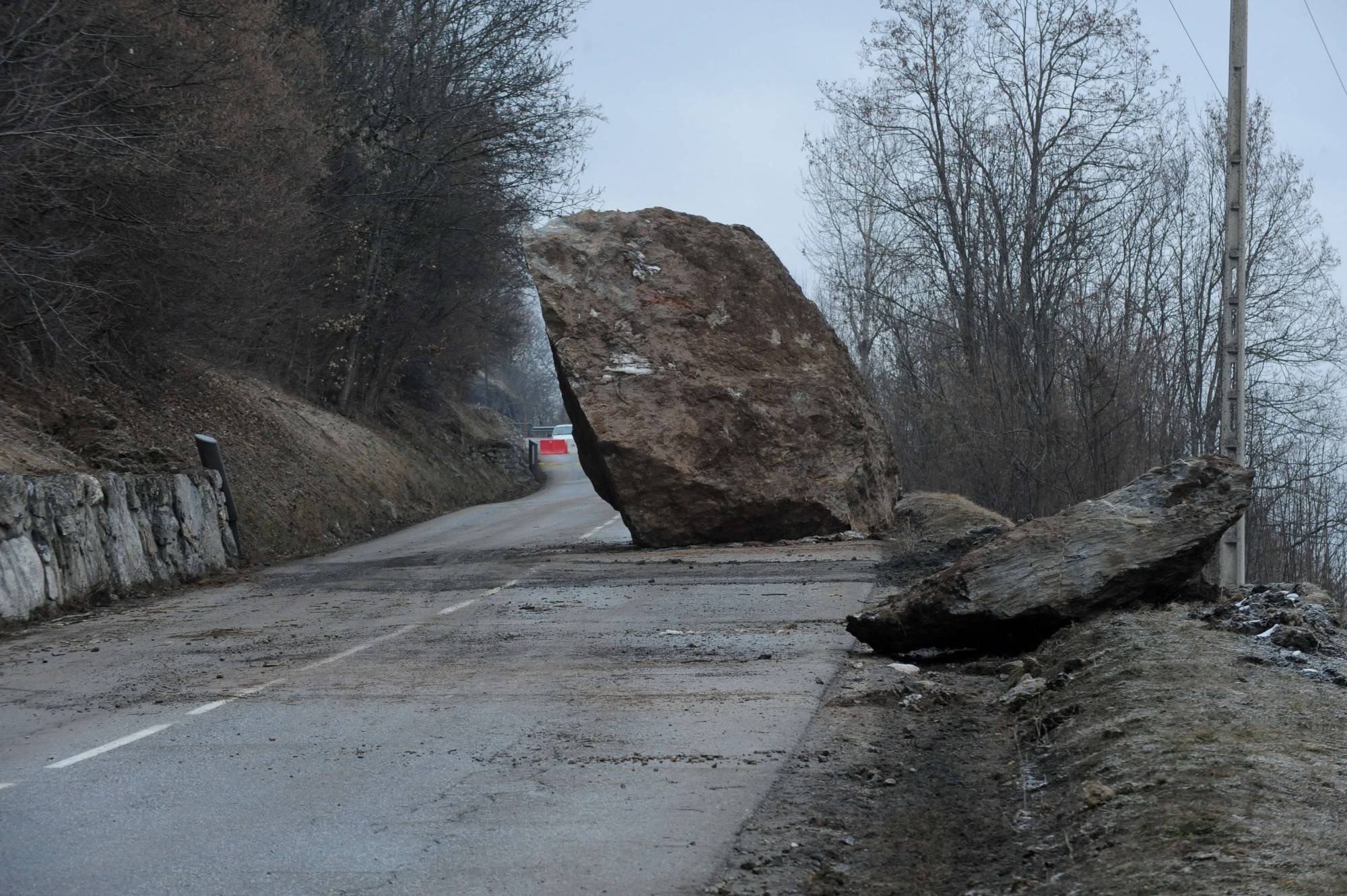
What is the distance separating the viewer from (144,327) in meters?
23.8

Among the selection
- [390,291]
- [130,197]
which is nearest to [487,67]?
[390,291]

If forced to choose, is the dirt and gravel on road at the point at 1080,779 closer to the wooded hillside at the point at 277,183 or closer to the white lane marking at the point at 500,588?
the white lane marking at the point at 500,588

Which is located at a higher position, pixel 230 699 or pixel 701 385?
pixel 701 385

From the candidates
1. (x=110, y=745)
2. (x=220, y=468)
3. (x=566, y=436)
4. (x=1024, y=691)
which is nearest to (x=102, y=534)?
(x=220, y=468)

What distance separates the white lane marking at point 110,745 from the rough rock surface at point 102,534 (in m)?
7.13

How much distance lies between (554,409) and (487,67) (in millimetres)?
96385

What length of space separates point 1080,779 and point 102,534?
13.8 metres

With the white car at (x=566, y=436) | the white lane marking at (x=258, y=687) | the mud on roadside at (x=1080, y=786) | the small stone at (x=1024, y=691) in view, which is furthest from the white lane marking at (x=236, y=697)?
the white car at (x=566, y=436)

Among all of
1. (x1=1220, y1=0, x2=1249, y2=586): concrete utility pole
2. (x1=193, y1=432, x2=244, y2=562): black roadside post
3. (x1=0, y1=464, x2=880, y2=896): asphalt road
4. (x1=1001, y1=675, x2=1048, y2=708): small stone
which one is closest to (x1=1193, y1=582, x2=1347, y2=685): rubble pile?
(x1=1001, y1=675, x2=1048, y2=708): small stone

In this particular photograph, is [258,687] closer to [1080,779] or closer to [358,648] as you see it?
[358,648]

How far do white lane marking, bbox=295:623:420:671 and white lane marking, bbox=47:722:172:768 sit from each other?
2183 mm

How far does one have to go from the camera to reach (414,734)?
25.9ft

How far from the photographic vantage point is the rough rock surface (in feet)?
48.5

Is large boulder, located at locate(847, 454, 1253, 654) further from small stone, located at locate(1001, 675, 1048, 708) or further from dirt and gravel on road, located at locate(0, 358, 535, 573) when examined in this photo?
dirt and gravel on road, located at locate(0, 358, 535, 573)
